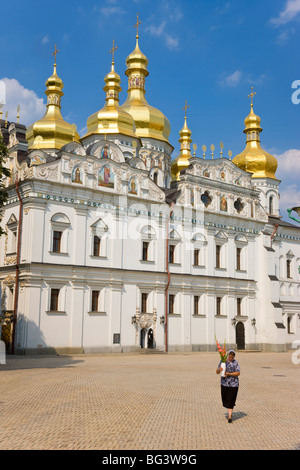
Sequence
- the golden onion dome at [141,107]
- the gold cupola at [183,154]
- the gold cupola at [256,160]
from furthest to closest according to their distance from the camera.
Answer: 1. the gold cupola at [183,154]
2. the gold cupola at [256,160]
3. the golden onion dome at [141,107]

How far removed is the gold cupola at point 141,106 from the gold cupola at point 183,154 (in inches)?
185

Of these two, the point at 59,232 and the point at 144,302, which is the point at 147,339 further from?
the point at 59,232

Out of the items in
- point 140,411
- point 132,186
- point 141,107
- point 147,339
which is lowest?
point 140,411

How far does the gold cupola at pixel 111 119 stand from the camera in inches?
1682

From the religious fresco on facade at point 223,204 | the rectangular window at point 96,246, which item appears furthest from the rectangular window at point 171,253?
the rectangular window at point 96,246

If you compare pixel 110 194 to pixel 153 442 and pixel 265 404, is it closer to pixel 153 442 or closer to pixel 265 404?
pixel 265 404

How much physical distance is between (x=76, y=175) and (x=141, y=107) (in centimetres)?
1919

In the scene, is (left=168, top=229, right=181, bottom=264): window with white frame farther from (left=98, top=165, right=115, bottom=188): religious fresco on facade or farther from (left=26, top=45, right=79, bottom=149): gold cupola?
(left=26, top=45, right=79, bottom=149): gold cupola

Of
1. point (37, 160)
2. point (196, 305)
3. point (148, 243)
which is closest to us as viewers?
point (37, 160)

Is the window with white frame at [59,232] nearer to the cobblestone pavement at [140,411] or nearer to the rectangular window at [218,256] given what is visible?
the cobblestone pavement at [140,411]

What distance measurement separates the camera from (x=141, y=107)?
49906mm

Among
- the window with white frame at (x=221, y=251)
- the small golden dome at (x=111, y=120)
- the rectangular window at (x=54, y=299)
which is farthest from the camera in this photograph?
the small golden dome at (x=111, y=120)

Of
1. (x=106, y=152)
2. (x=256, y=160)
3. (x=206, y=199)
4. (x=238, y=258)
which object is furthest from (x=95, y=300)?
(x=256, y=160)
